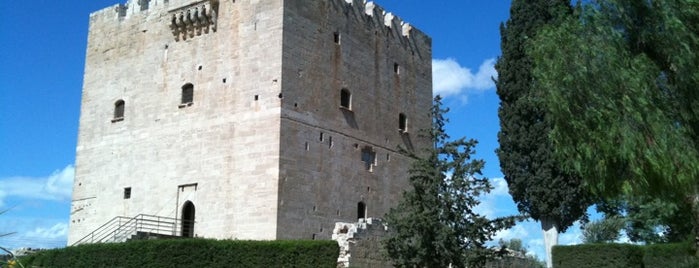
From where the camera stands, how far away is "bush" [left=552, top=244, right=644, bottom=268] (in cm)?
2019

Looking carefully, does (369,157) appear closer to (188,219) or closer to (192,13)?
(188,219)

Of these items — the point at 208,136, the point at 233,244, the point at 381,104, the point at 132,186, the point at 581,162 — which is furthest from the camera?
the point at 381,104

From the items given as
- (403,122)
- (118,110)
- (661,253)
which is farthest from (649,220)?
(118,110)

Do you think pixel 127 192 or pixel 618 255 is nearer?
pixel 618 255

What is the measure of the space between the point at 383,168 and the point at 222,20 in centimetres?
778

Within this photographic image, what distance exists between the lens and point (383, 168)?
85.5ft


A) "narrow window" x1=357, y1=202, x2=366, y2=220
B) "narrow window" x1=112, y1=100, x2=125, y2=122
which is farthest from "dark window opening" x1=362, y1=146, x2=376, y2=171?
"narrow window" x1=112, y1=100, x2=125, y2=122

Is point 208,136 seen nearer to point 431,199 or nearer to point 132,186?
point 132,186

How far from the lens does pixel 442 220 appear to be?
17.6m

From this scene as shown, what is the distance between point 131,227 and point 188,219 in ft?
7.62

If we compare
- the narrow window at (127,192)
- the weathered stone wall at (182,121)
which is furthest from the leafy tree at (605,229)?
the narrow window at (127,192)

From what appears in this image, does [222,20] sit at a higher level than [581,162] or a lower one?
higher

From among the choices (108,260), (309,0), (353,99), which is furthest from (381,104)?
(108,260)

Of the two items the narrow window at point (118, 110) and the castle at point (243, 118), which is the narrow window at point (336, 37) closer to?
the castle at point (243, 118)
